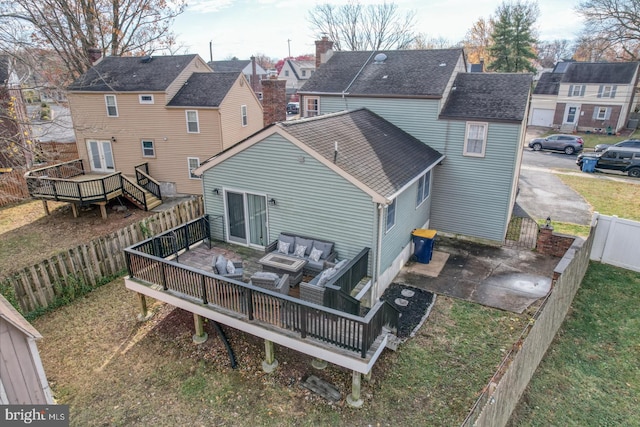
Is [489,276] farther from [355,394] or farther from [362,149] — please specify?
[355,394]

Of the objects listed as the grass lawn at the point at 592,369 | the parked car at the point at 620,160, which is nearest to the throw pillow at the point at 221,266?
the grass lawn at the point at 592,369

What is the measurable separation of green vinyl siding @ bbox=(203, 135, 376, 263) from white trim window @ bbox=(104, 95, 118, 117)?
1240 centimetres

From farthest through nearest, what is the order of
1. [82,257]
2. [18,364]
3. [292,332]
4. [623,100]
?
[623,100]
[82,257]
[292,332]
[18,364]

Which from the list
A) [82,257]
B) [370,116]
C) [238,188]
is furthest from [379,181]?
[82,257]

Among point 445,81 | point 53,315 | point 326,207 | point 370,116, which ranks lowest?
point 53,315

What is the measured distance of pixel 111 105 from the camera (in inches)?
813

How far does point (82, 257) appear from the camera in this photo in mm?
11523

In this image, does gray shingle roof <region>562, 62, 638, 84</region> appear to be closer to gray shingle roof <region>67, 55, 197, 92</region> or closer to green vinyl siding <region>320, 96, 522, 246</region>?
green vinyl siding <region>320, 96, 522, 246</region>

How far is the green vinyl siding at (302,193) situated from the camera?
10016 millimetres

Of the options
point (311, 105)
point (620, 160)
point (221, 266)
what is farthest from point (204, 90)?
point (620, 160)

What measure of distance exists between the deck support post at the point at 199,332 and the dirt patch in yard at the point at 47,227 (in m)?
8.28

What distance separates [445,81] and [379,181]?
655cm

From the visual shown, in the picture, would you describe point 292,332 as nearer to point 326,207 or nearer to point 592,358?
point 326,207

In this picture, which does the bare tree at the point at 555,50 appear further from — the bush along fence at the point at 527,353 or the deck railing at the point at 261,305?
the deck railing at the point at 261,305
